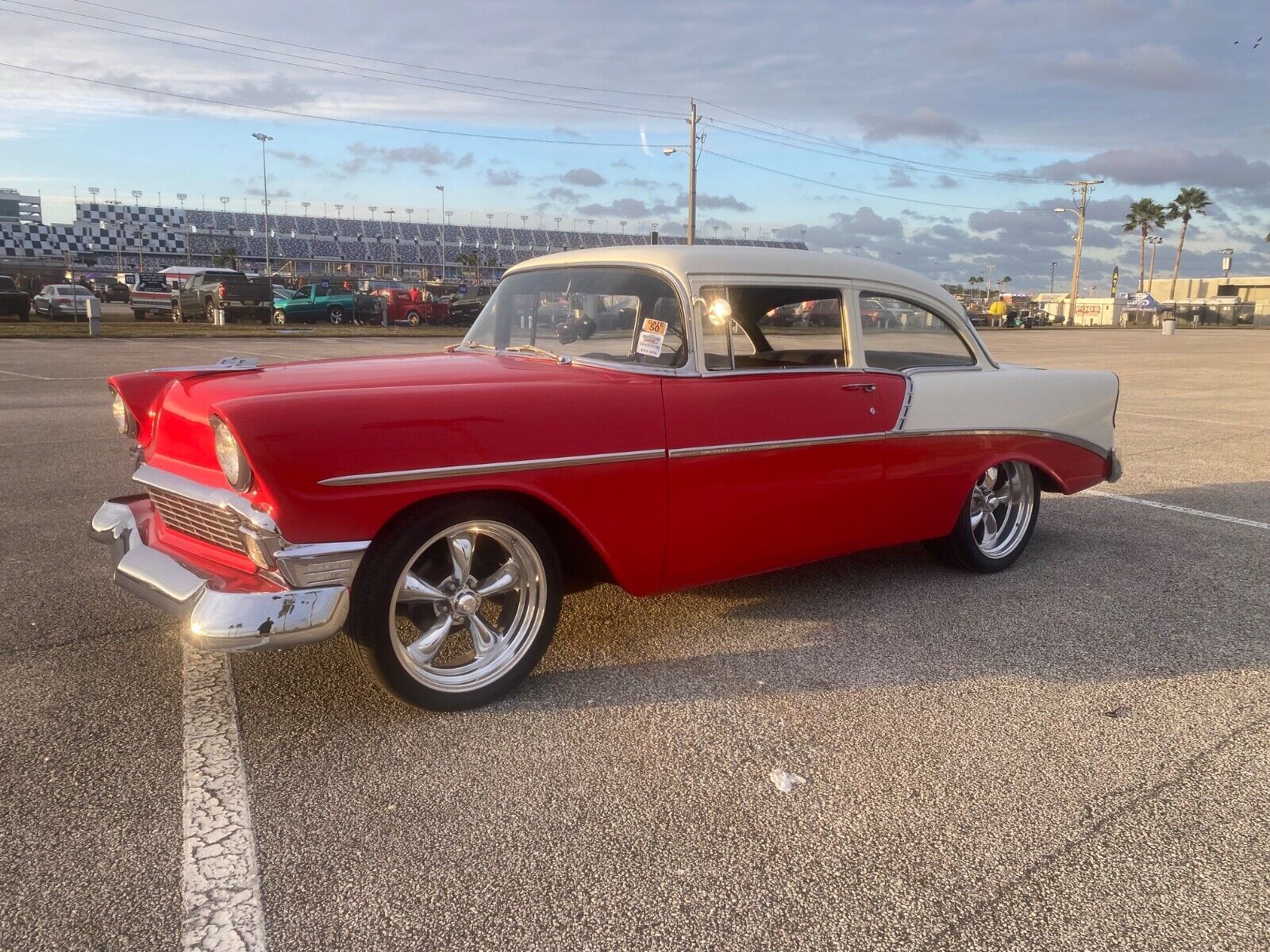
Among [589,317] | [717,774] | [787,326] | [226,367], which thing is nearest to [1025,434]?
[787,326]

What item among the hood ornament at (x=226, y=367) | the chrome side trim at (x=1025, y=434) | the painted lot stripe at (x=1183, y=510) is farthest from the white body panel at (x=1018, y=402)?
the hood ornament at (x=226, y=367)

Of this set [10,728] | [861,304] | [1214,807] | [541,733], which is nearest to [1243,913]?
[1214,807]

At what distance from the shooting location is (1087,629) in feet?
13.2

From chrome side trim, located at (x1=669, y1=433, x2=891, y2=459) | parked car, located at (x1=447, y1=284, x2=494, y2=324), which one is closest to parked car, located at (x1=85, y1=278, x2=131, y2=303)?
parked car, located at (x1=447, y1=284, x2=494, y2=324)

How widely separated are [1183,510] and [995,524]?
2.19 metres

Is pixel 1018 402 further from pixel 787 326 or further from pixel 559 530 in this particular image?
pixel 559 530

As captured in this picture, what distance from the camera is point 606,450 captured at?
3.24 metres

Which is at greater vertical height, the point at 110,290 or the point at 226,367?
the point at 226,367

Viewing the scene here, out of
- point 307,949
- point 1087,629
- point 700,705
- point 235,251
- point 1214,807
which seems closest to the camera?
point 307,949

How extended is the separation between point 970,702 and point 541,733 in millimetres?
1459

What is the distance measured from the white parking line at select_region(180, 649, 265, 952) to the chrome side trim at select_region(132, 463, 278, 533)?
0.69m

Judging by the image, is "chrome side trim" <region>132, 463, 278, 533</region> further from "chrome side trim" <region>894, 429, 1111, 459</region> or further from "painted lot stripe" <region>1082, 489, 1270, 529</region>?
"painted lot stripe" <region>1082, 489, 1270, 529</region>

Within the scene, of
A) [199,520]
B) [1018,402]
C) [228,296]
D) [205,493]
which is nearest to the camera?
[205,493]

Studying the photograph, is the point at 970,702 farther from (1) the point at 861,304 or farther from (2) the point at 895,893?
(1) the point at 861,304
